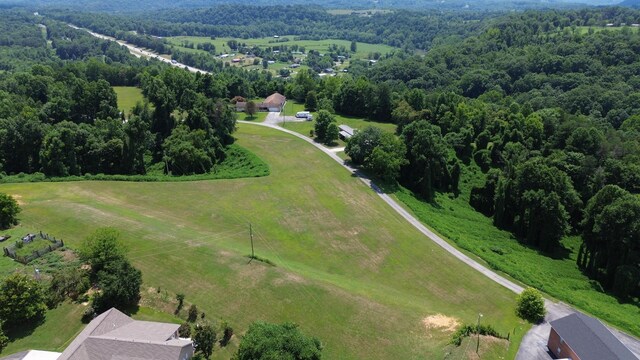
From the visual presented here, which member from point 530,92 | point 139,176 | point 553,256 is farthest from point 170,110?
point 530,92

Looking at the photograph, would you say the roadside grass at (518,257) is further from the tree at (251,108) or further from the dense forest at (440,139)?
the tree at (251,108)

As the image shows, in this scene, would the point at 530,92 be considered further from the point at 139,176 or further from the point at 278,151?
the point at 139,176

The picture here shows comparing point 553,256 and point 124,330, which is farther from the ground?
point 124,330

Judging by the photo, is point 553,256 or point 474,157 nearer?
point 553,256

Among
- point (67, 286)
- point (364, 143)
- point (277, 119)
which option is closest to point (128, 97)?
point (277, 119)

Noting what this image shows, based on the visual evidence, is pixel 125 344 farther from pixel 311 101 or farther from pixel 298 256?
pixel 311 101

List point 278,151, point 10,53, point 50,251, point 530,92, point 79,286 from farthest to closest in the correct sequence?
point 10,53
point 530,92
point 278,151
point 50,251
point 79,286
